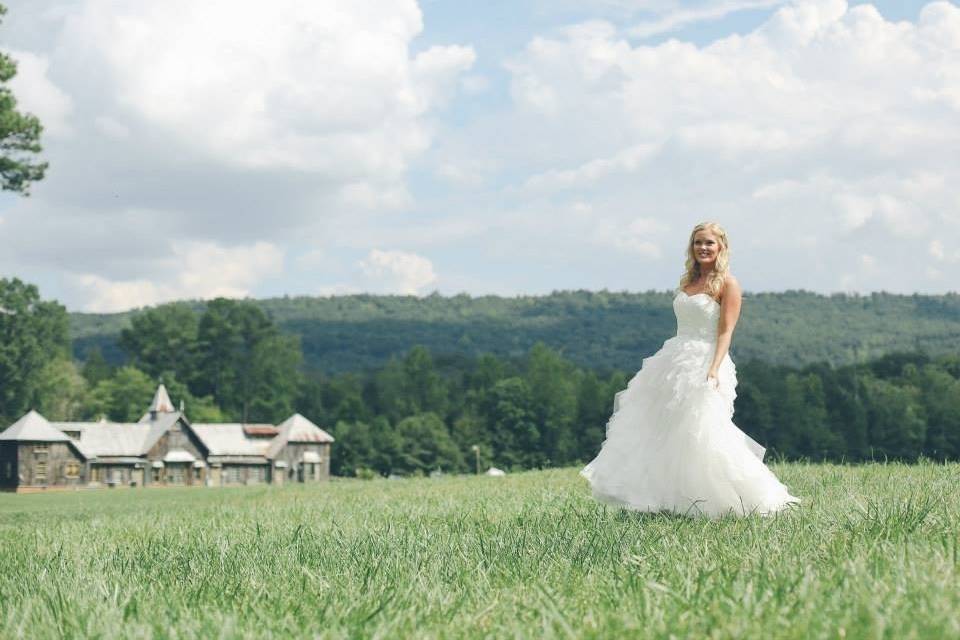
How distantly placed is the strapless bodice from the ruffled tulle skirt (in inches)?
2.6

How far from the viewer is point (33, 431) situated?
77.1 m

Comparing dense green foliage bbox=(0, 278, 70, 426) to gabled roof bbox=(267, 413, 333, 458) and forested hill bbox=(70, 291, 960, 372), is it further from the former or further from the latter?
forested hill bbox=(70, 291, 960, 372)

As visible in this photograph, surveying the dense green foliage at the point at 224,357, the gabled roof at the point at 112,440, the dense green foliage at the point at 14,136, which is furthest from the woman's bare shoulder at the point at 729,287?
the dense green foliage at the point at 224,357

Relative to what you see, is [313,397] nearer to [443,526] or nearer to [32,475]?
[32,475]

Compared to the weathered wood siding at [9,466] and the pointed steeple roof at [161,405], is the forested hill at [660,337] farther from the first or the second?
the weathered wood siding at [9,466]

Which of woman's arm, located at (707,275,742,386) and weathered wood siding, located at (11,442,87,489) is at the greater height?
woman's arm, located at (707,275,742,386)

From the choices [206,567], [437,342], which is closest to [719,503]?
[206,567]

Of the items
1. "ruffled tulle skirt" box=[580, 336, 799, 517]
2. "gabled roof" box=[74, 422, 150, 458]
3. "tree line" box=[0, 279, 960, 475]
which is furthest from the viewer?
"gabled roof" box=[74, 422, 150, 458]

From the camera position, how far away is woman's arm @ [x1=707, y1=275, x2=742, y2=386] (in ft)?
29.8

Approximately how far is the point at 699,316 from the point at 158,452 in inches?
3270

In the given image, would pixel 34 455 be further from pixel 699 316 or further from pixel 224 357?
pixel 699 316

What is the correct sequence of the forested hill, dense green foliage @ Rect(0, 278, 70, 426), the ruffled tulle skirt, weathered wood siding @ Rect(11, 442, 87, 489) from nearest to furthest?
the ruffled tulle skirt, dense green foliage @ Rect(0, 278, 70, 426), weathered wood siding @ Rect(11, 442, 87, 489), the forested hill

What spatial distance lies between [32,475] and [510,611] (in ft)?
271

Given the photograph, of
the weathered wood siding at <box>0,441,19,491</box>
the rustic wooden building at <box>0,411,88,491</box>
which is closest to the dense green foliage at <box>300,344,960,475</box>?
the rustic wooden building at <box>0,411,88,491</box>
